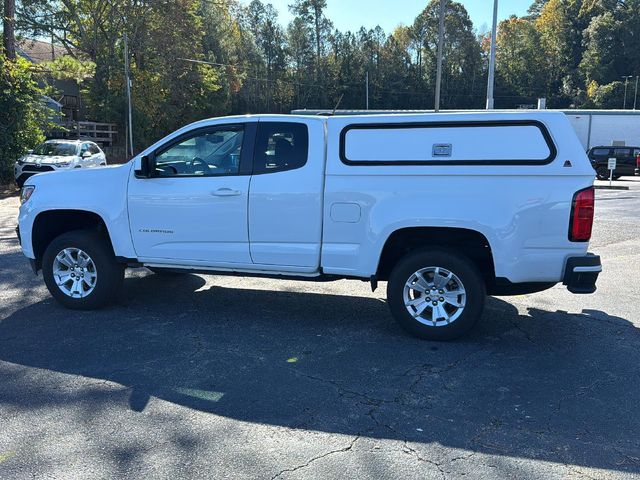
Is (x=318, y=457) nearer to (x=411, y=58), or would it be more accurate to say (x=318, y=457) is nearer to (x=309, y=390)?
(x=309, y=390)

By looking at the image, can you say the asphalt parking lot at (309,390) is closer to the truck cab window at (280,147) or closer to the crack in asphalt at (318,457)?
the crack in asphalt at (318,457)

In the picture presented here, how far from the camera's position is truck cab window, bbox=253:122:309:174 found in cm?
544

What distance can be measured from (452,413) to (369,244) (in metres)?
1.83

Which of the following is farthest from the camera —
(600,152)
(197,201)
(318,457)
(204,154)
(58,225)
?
(600,152)

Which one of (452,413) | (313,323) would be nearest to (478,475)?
(452,413)

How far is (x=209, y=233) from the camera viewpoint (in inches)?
223

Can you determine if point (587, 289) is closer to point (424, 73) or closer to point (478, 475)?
point (478, 475)

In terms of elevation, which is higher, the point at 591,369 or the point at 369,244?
the point at 369,244

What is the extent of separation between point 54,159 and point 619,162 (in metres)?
27.9

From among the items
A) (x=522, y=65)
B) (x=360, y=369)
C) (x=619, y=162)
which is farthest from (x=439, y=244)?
(x=522, y=65)

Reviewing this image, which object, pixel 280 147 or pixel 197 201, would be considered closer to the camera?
pixel 280 147

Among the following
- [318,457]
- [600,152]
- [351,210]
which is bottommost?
[318,457]

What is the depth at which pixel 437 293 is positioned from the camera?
5.16 metres

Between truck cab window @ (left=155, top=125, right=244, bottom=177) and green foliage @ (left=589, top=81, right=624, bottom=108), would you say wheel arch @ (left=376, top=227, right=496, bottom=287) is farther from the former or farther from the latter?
green foliage @ (left=589, top=81, right=624, bottom=108)
